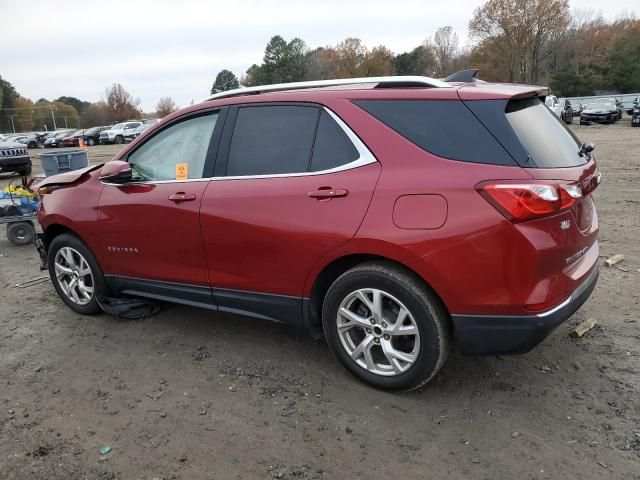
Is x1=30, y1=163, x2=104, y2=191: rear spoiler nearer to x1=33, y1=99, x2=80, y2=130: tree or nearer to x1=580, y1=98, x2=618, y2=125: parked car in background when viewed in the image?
x1=580, y1=98, x2=618, y2=125: parked car in background

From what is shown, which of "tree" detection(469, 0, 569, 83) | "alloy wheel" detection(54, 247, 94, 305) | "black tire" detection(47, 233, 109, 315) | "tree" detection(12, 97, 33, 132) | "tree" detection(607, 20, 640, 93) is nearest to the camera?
"black tire" detection(47, 233, 109, 315)

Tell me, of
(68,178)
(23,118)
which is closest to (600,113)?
(68,178)

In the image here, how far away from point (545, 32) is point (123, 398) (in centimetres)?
8114

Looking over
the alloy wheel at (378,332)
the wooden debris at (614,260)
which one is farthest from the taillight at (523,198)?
the wooden debris at (614,260)

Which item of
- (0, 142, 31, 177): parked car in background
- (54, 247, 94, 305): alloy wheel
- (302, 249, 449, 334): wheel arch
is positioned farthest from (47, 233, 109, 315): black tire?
(0, 142, 31, 177): parked car in background

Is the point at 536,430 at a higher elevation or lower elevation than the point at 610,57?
lower

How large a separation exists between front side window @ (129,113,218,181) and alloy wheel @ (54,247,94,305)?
3.38 ft

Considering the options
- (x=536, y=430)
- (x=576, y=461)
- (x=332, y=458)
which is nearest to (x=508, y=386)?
(x=536, y=430)

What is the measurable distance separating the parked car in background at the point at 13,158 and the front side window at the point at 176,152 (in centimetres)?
1365

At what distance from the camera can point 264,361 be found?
12.5 feet

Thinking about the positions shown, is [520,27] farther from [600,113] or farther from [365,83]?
[365,83]

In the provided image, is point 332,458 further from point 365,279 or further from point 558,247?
point 558,247

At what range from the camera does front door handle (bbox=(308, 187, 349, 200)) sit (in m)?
3.16

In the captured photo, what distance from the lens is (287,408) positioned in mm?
3229
